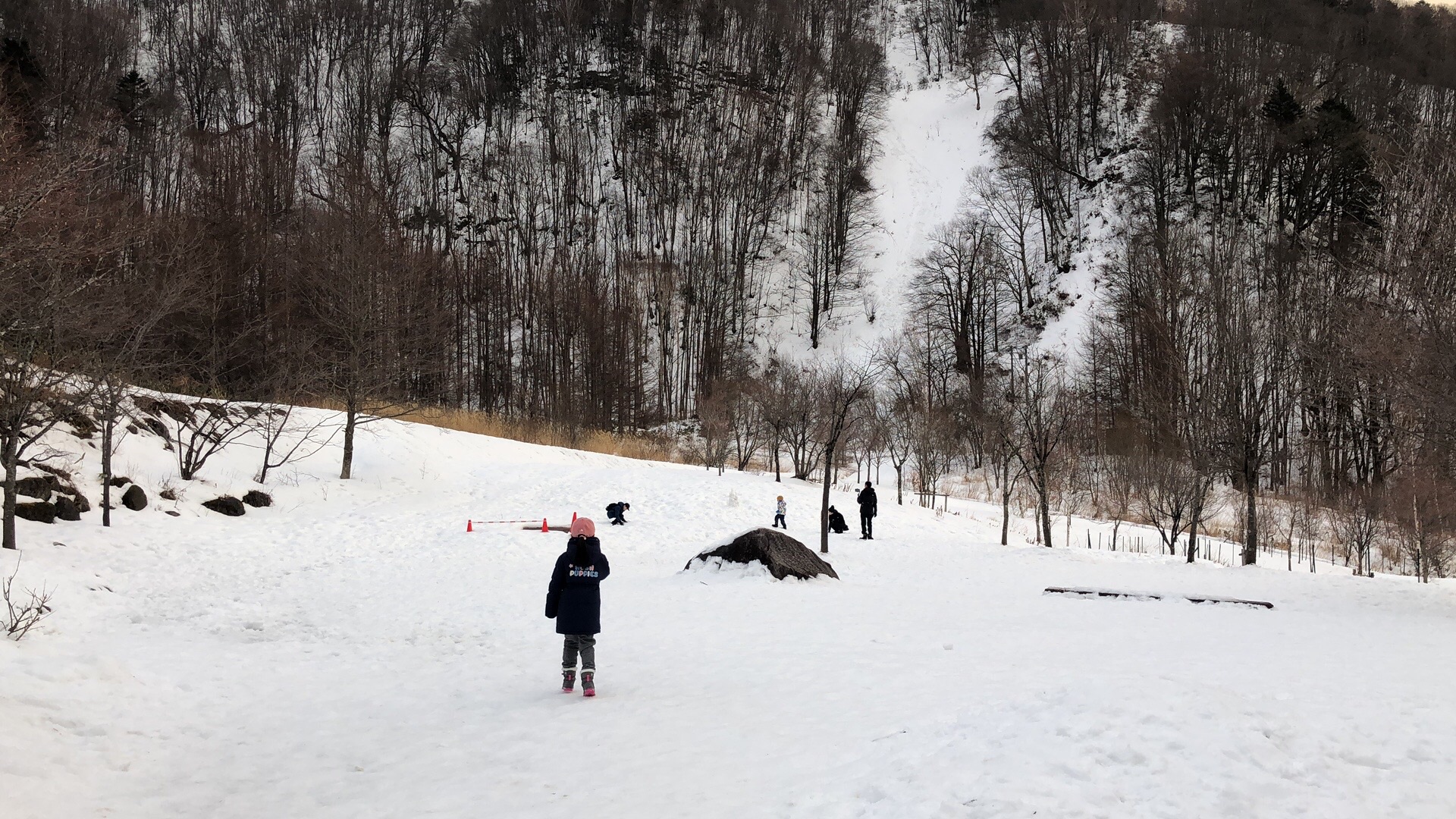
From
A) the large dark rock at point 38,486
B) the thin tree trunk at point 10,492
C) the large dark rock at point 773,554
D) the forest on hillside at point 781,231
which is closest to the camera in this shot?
the thin tree trunk at point 10,492

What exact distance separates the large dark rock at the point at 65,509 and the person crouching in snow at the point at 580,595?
11.6 metres

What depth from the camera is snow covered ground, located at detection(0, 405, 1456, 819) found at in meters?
4.52

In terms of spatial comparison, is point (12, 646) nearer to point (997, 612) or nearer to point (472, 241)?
point (997, 612)

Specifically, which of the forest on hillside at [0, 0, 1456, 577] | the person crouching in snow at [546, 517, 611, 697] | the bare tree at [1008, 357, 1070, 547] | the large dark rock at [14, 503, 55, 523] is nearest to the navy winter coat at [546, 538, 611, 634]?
the person crouching in snow at [546, 517, 611, 697]

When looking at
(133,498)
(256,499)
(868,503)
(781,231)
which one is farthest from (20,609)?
(781,231)

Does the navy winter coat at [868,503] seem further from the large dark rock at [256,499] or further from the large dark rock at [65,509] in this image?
the large dark rock at [65,509]

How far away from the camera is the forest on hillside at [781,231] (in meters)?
21.6

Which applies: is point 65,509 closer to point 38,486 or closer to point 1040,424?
point 38,486

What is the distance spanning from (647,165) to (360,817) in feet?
184

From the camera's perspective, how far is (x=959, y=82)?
65.0m

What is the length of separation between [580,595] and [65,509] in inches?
471

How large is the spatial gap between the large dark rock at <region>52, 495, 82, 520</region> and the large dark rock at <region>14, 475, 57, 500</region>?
0.59 ft

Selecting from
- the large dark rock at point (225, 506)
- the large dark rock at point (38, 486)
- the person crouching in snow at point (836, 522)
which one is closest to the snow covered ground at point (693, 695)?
the large dark rock at point (38, 486)

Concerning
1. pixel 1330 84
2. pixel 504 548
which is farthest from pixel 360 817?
pixel 1330 84
